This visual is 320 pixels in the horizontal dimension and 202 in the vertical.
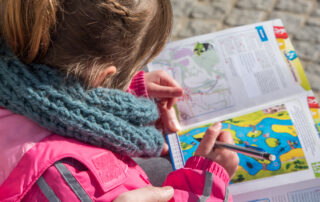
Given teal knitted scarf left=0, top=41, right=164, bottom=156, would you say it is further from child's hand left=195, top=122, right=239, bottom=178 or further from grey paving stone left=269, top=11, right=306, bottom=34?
grey paving stone left=269, top=11, right=306, bottom=34

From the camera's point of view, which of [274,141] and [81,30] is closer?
[81,30]

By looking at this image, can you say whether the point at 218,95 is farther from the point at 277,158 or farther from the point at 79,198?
the point at 79,198

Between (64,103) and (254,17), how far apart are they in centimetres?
124

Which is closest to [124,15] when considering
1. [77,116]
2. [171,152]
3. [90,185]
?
[77,116]

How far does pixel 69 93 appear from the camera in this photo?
0.68 meters

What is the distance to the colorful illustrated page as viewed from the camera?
94cm

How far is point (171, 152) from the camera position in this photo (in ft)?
3.36

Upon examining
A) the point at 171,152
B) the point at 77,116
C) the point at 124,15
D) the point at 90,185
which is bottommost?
the point at 171,152

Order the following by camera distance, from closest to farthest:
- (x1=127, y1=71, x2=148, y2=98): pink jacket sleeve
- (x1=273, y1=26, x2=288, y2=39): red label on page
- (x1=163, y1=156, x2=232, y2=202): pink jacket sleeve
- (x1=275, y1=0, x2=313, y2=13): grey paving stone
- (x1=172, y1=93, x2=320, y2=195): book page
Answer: (x1=163, y1=156, x2=232, y2=202): pink jacket sleeve < (x1=172, y1=93, x2=320, y2=195): book page < (x1=127, y1=71, x2=148, y2=98): pink jacket sleeve < (x1=273, y1=26, x2=288, y2=39): red label on page < (x1=275, y1=0, x2=313, y2=13): grey paving stone

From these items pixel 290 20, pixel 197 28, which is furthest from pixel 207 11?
pixel 290 20

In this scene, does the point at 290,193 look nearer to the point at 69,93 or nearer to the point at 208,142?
the point at 208,142

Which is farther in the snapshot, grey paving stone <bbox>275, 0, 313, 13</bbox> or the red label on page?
grey paving stone <bbox>275, 0, 313, 13</bbox>

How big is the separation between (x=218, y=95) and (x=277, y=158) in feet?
0.96

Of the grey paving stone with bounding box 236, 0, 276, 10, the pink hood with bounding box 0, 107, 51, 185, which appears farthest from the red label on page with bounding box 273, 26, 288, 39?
the pink hood with bounding box 0, 107, 51, 185
